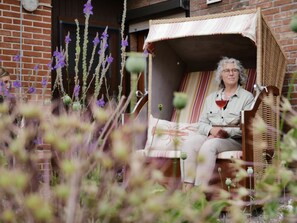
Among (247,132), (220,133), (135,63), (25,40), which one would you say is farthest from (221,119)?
(135,63)

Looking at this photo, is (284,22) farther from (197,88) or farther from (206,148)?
(206,148)

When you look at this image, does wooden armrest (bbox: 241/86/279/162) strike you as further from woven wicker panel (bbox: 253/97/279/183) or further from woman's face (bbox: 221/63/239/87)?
woman's face (bbox: 221/63/239/87)

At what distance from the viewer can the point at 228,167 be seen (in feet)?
12.5

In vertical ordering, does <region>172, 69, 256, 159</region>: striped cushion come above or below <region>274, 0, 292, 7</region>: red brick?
below

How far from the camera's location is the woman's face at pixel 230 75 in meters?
4.42

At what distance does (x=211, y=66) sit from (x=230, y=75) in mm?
848

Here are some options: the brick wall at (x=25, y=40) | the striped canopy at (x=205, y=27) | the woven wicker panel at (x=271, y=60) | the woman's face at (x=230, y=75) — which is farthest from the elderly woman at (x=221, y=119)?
the brick wall at (x=25, y=40)

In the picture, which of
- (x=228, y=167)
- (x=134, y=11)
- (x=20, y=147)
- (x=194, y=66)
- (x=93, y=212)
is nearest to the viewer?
(x=20, y=147)

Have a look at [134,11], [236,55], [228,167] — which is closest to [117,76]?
[134,11]

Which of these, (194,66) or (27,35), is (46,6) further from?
(194,66)

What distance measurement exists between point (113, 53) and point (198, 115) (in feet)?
8.45

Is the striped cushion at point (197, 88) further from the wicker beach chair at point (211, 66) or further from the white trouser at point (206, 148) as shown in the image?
the white trouser at point (206, 148)

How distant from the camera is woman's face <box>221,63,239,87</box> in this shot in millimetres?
4418

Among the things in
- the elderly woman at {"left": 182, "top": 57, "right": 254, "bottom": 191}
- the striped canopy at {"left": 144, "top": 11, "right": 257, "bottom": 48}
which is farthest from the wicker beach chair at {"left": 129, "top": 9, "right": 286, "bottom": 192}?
the elderly woman at {"left": 182, "top": 57, "right": 254, "bottom": 191}
